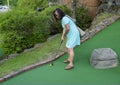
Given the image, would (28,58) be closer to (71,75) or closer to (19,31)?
(19,31)

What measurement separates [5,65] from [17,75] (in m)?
1.42

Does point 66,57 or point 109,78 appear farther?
point 66,57

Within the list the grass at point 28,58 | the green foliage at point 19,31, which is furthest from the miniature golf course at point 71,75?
the green foliage at point 19,31

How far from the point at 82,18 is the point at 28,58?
6144mm

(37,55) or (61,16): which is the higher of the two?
(61,16)

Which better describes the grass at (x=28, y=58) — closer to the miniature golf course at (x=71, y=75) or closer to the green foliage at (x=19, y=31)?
→ the green foliage at (x=19, y=31)

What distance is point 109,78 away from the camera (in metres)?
7.91

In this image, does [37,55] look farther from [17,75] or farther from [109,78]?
[109,78]

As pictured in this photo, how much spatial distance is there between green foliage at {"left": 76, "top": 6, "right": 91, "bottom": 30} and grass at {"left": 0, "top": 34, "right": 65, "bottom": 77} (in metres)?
3.73

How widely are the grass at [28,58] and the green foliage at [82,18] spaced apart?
12.2ft

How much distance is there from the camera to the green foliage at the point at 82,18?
1566 centimetres

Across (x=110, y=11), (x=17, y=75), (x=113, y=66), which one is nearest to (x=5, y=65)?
Answer: (x=17, y=75)

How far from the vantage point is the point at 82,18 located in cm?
1588

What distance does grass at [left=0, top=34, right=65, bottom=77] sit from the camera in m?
9.34
